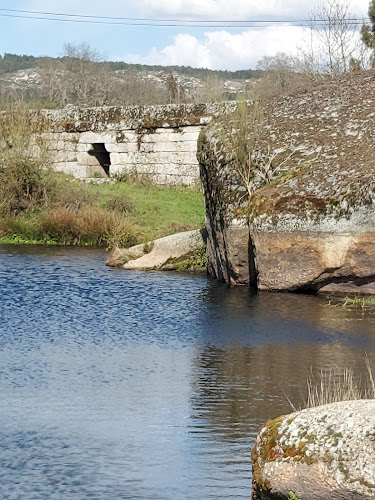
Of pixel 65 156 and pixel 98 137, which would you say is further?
pixel 65 156

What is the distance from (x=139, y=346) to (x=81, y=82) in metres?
52.5

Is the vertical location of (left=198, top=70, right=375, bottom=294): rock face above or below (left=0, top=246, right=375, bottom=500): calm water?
above

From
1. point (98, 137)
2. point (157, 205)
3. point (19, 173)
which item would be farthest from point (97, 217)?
point (98, 137)

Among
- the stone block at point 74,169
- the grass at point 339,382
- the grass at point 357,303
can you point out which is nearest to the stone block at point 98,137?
the stone block at point 74,169

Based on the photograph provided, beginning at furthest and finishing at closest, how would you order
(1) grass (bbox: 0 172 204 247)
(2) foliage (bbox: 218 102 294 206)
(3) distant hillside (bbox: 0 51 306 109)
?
(3) distant hillside (bbox: 0 51 306 109) → (1) grass (bbox: 0 172 204 247) → (2) foliage (bbox: 218 102 294 206)

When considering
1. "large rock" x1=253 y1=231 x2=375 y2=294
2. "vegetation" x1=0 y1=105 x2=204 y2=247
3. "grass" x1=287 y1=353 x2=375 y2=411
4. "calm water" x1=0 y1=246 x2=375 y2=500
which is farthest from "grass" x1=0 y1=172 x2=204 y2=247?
"grass" x1=287 y1=353 x2=375 y2=411

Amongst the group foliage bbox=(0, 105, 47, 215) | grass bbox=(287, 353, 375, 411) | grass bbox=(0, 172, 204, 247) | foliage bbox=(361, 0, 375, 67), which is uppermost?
foliage bbox=(361, 0, 375, 67)

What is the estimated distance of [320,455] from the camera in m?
5.07

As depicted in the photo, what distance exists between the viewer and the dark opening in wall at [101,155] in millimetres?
26906

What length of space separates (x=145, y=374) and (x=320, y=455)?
5.40 meters

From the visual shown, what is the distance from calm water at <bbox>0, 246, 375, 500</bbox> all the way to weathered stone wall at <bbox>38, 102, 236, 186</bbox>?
8.62 meters

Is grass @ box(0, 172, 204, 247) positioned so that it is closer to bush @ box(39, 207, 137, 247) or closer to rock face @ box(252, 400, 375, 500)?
bush @ box(39, 207, 137, 247)

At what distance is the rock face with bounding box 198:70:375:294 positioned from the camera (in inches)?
584

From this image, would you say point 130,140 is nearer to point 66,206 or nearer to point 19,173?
point 19,173
